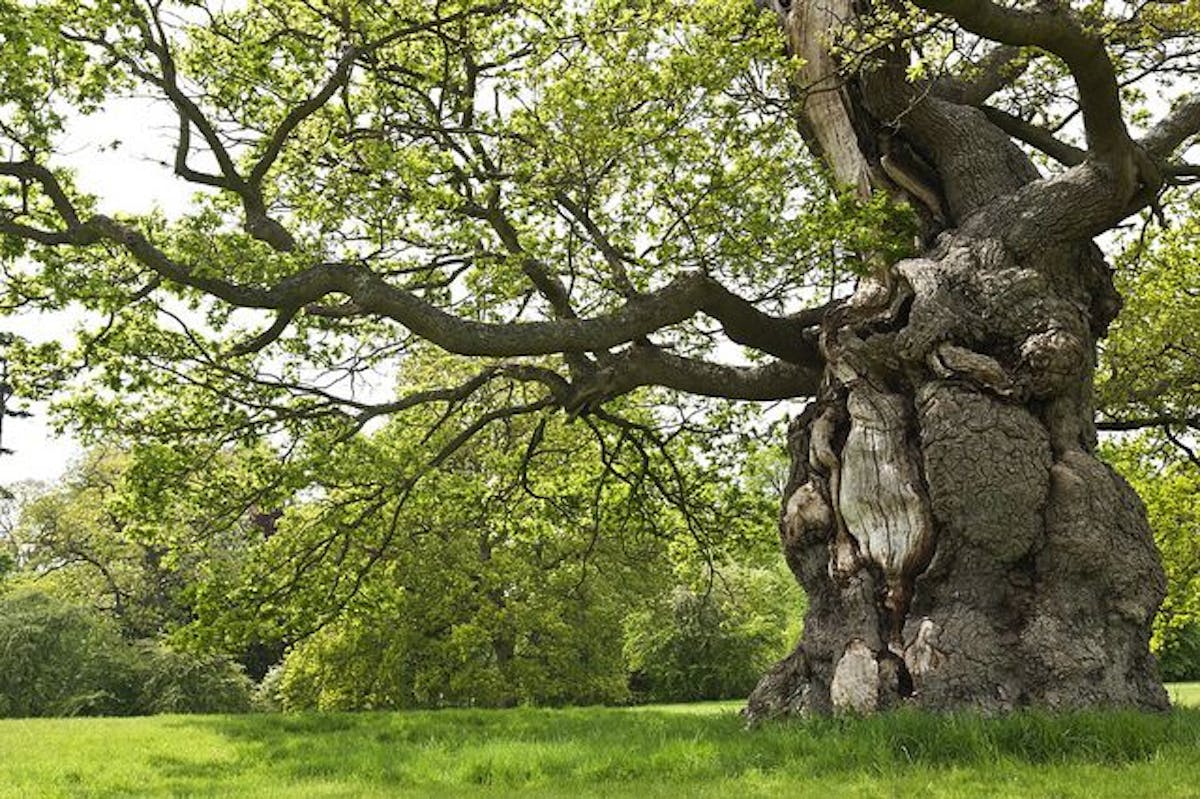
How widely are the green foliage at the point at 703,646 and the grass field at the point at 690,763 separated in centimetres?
2485

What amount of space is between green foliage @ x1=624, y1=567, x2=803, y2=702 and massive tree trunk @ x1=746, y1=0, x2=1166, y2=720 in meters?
24.7

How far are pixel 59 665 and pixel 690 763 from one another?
86.9ft

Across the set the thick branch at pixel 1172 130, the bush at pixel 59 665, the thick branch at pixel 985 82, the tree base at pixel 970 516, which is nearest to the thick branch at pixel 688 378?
the tree base at pixel 970 516

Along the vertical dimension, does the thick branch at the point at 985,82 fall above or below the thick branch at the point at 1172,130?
above

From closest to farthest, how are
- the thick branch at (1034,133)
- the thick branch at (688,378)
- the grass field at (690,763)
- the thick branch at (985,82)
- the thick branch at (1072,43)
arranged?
the grass field at (690,763)
the thick branch at (1072,43)
the thick branch at (688,378)
the thick branch at (985,82)
the thick branch at (1034,133)

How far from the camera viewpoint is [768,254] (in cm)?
1022

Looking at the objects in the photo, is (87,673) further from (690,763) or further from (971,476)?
(971,476)

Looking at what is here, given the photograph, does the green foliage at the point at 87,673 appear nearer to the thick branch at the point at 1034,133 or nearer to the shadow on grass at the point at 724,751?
the shadow on grass at the point at 724,751

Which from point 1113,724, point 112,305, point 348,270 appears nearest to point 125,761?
point 112,305

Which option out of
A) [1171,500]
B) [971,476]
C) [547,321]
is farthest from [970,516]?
[1171,500]

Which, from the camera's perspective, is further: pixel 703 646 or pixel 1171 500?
pixel 703 646

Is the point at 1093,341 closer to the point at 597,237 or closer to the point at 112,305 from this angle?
the point at 597,237

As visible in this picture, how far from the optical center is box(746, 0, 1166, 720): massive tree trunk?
780cm

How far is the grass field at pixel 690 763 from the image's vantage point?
555 centimetres
